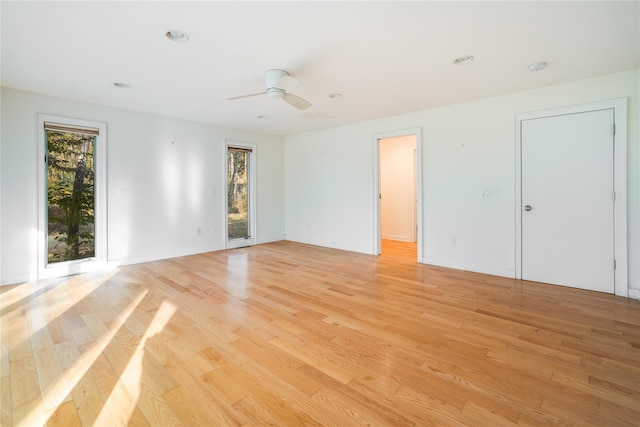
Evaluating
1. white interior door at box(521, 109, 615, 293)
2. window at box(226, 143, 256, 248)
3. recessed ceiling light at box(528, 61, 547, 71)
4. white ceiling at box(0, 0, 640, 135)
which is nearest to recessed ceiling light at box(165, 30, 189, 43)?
white ceiling at box(0, 0, 640, 135)

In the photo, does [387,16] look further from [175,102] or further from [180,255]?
[180,255]

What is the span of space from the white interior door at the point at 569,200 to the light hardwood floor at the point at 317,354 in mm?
297

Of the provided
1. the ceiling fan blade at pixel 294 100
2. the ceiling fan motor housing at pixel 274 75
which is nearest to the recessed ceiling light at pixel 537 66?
the ceiling fan blade at pixel 294 100

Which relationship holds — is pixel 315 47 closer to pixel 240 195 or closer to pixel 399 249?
pixel 240 195

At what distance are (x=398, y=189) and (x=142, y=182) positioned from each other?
531cm

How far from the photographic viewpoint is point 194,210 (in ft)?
18.3

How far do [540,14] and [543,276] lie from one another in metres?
3.06

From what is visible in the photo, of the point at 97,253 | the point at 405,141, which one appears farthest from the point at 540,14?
the point at 97,253

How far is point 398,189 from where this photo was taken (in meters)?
7.11

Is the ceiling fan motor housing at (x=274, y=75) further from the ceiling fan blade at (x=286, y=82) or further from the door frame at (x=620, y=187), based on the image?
the door frame at (x=620, y=187)

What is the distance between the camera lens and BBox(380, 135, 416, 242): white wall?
6.88 meters

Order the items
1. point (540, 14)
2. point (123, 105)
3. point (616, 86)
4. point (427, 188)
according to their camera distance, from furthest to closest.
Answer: point (427, 188)
point (123, 105)
point (616, 86)
point (540, 14)

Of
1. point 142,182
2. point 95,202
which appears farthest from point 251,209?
point 95,202

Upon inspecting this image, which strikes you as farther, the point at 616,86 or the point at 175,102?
the point at 175,102
